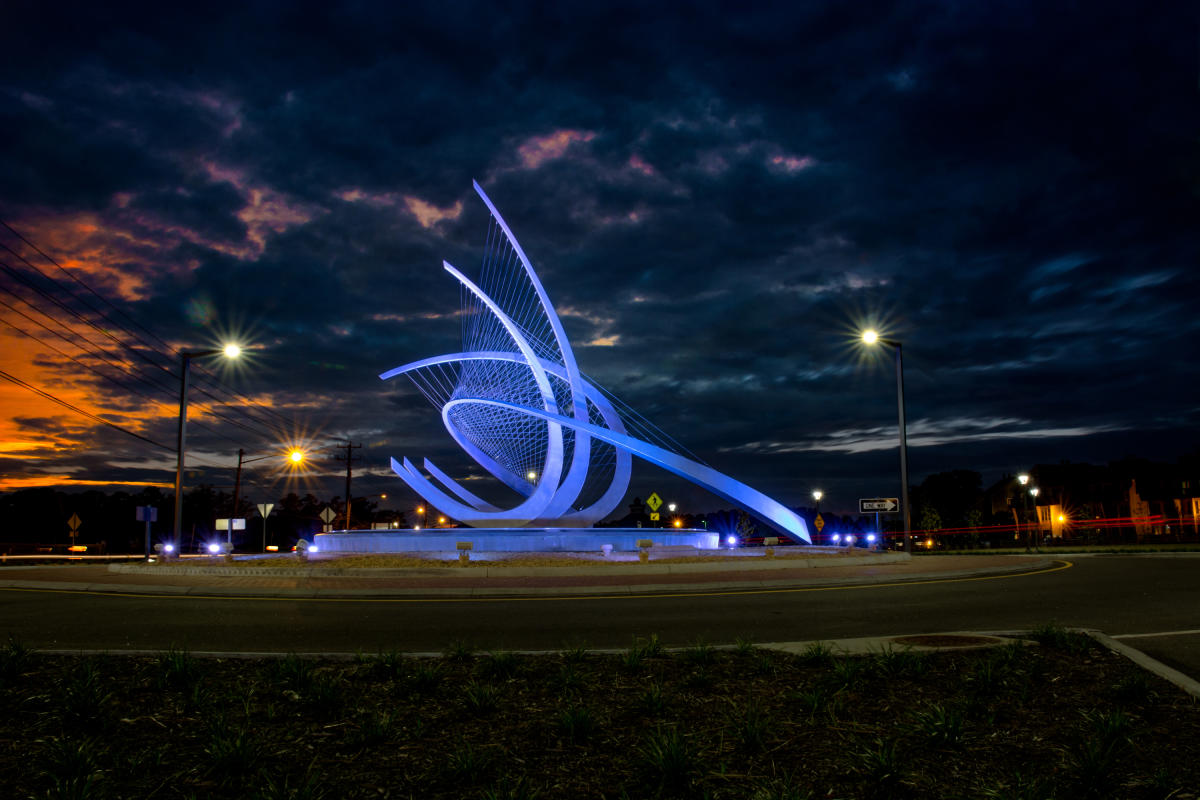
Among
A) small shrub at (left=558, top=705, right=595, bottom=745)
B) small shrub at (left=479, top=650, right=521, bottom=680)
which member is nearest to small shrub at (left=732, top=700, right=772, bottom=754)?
small shrub at (left=558, top=705, right=595, bottom=745)

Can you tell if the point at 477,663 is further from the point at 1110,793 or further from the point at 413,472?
the point at 413,472

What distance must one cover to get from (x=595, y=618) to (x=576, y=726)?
679cm

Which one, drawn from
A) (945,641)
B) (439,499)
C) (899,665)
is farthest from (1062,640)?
(439,499)

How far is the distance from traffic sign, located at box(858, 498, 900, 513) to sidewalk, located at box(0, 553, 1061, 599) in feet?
16.0

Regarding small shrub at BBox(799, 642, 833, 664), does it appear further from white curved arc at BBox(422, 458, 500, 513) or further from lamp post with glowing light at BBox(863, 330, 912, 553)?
white curved arc at BBox(422, 458, 500, 513)

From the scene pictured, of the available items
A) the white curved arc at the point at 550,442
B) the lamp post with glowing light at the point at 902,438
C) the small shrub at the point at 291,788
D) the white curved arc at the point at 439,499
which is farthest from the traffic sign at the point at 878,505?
the small shrub at the point at 291,788

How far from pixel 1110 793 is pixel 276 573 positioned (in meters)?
19.8

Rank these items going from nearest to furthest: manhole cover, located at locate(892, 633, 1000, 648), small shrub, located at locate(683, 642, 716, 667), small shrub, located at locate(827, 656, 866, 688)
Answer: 1. small shrub, located at locate(827, 656, 866, 688)
2. small shrub, located at locate(683, 642, 716, 667)
3. manhole cover, located at locate(892, 633, 1000, 648)

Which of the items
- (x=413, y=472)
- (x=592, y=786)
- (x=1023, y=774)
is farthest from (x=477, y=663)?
(x=413, y=472)

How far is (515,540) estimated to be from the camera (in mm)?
32469

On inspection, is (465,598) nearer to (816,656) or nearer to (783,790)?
(816,656)

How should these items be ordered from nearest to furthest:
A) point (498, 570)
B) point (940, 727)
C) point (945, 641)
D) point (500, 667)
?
1. point (940, 727)
2. point (500, 667)
3. point (945, 641)
4. point (498, 570)

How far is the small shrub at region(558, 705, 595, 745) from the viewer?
4.94 meters

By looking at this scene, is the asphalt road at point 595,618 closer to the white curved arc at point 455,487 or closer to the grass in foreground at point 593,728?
the grass in foreground at point 593,728
